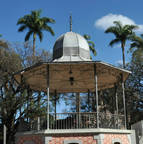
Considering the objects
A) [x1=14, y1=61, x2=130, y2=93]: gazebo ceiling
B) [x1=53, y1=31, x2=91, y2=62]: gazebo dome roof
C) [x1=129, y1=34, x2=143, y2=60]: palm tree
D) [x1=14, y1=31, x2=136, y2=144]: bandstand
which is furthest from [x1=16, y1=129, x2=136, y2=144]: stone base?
[x1=129, y1=34, x2=143, y2=60]: palm tree

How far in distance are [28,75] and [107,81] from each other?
6.62m

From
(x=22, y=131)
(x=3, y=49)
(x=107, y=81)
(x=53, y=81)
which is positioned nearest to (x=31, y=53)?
(x=3, y=49)

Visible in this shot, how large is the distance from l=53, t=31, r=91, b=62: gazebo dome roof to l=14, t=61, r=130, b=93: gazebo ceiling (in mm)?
649

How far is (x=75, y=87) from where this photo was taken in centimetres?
2456

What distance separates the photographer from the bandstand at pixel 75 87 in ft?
51.8

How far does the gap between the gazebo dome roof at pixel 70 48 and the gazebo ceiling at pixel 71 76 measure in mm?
649

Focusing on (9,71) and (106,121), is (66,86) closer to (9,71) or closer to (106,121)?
(106,121)

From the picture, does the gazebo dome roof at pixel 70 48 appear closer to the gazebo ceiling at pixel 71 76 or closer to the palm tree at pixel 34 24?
the gazebo ceiling at pixel 71 76

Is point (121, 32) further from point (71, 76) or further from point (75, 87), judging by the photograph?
point (71, 76)

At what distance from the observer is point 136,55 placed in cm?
4000

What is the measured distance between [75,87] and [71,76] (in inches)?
113

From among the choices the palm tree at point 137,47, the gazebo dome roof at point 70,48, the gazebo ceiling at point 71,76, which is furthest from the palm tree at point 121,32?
the gazebo dome roof at point 70,48

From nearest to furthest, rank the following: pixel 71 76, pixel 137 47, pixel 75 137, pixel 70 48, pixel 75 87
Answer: pixel 75 137
pixel 70 48
pixel 71 76
pixel 75 87
pixel 137 47

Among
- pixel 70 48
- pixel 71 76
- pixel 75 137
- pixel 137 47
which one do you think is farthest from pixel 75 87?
pixel 137 47
